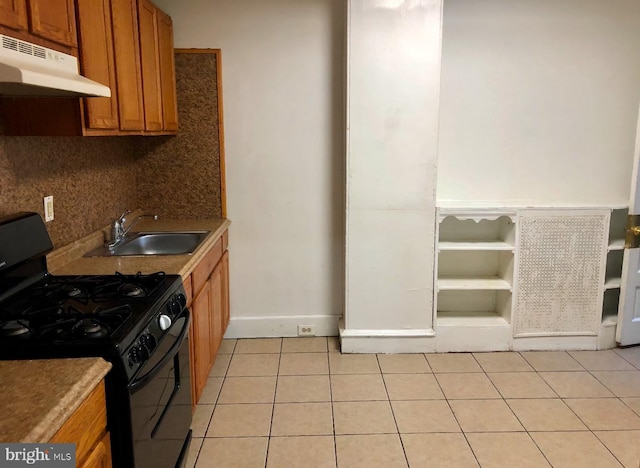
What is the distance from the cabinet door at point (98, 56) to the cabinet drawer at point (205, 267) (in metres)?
0.81

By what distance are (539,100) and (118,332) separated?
10.6 ft

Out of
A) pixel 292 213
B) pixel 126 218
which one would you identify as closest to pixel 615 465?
pixel 292 213

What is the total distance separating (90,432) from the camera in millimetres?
1369

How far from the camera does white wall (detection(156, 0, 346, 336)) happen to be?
350 cm

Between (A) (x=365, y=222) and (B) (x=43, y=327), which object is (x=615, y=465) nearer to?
(A) (x=365, y=222)

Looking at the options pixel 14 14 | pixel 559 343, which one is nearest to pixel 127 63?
pixel 14 14

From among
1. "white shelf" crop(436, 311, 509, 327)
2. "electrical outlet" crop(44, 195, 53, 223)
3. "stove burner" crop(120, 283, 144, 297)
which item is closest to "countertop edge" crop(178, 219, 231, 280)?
"stove burner" crop(120, 283, 144, 297)

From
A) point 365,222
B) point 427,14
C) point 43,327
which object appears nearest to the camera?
point 43,327

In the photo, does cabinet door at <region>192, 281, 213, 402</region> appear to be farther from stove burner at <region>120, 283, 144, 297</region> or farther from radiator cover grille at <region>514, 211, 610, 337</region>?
radiator cover grille at <region>514, 211, 610, 337</region>

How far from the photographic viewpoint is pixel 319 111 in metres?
3.61

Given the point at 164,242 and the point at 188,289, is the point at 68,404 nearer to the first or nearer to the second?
the point at 188,289

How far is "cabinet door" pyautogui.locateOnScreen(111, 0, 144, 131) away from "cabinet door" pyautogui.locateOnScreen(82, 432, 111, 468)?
58.6 inches

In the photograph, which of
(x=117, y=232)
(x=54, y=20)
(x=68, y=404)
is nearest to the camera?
(x=68, y=404)

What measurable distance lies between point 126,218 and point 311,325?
59.9 inches
